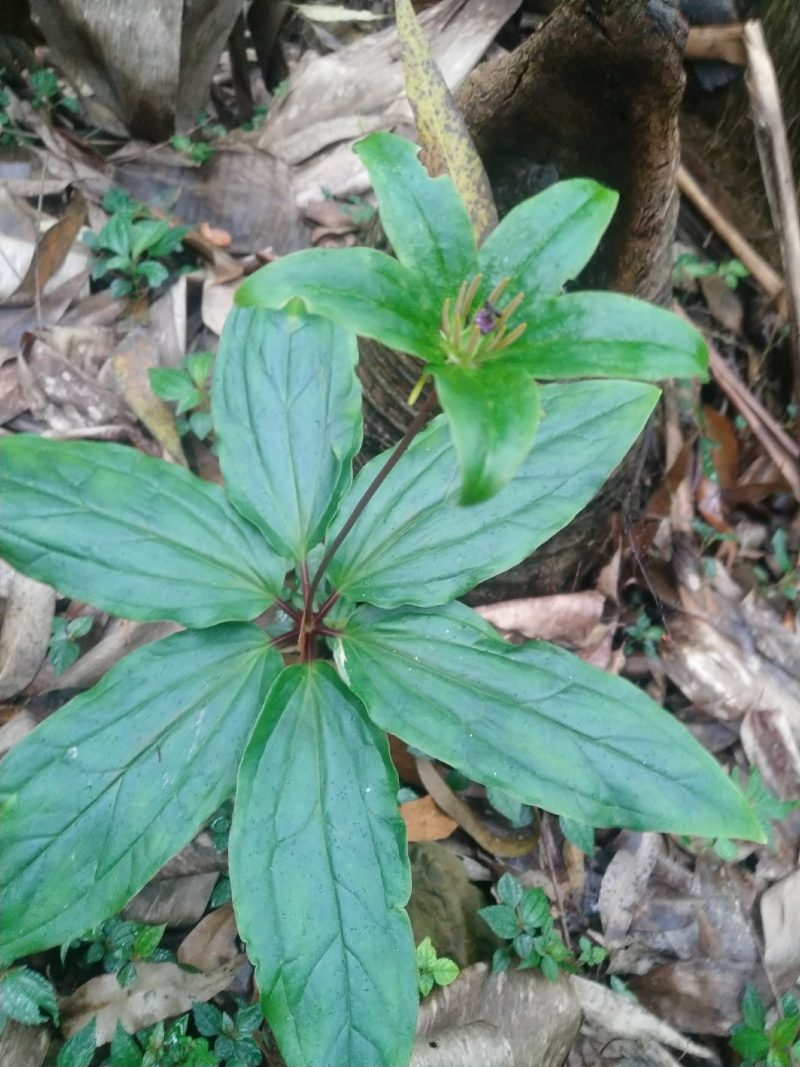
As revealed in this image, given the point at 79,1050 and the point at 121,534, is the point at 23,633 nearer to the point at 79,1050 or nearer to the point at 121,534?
the point at 121,534

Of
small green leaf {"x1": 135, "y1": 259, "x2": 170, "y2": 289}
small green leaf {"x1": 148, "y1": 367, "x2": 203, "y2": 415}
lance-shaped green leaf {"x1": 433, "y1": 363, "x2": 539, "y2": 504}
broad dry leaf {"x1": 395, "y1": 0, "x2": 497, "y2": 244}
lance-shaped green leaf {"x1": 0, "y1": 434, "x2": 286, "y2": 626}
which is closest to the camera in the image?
lance-shaped green leaf {"x1": 433, "y1": 363, "x2": 539, "y2": 504}

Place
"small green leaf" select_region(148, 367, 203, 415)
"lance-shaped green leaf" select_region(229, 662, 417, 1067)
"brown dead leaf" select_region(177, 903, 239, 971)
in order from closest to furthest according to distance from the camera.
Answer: "lance-shaped green leaf" select_region(229, 662, 417, 1067) < "brown dead leaf" select_region(177, 903, 239, 971) < "small green leaf" select_region(148, 367, 203, 415)

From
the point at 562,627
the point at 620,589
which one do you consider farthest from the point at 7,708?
the point at 620,589

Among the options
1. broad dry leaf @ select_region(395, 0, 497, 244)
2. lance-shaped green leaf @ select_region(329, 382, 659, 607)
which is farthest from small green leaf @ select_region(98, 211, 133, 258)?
lance-shaped green leaf @ select_region(329, 382, 659, 607)

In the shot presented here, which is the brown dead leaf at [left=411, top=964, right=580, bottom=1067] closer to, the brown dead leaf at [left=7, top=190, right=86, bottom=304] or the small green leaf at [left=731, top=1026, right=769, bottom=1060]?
the small green leaf at [left=731, top=1026, right=769, bottom=1060]

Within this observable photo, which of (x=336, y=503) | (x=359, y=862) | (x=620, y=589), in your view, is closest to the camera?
(x=359, y=862)

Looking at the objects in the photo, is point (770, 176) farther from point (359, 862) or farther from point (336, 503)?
point (359, 862)

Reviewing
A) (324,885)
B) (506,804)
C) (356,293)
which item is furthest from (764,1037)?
(356,293)
